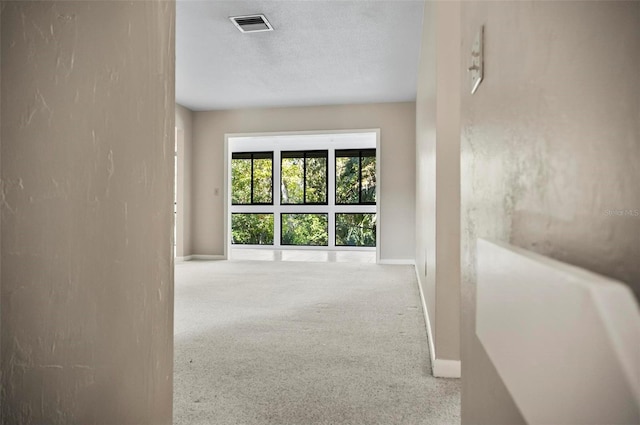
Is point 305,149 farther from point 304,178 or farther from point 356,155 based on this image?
point 356,155

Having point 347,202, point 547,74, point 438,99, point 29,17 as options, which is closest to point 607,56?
point 547,74

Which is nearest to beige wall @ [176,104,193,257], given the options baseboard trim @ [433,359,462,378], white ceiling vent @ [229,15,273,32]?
white ceiling vent @ [229,15,273,32]

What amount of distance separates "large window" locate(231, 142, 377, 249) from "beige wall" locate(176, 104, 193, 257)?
2.67 m

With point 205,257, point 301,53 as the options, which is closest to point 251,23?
point 301,53

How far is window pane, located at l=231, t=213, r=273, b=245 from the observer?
9.44 metres

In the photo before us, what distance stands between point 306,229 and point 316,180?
1.05m

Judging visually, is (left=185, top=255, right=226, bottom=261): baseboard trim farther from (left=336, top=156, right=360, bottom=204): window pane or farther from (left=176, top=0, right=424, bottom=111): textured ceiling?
(left=336, top=156, right=360, bottom=204): window pane

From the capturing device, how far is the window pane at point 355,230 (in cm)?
882

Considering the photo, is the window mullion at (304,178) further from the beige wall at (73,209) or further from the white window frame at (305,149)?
the beige wall at (73,209)

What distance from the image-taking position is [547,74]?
488mm

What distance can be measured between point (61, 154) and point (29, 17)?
1.15 feet

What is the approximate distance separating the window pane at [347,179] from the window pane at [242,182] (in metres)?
1.97

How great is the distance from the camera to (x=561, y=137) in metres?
0.46

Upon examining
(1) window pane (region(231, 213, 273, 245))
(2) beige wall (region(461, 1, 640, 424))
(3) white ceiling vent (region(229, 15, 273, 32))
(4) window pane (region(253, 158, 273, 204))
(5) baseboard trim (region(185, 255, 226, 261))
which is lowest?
(5) baseboard trim (region(185, 255, 226, 261))
